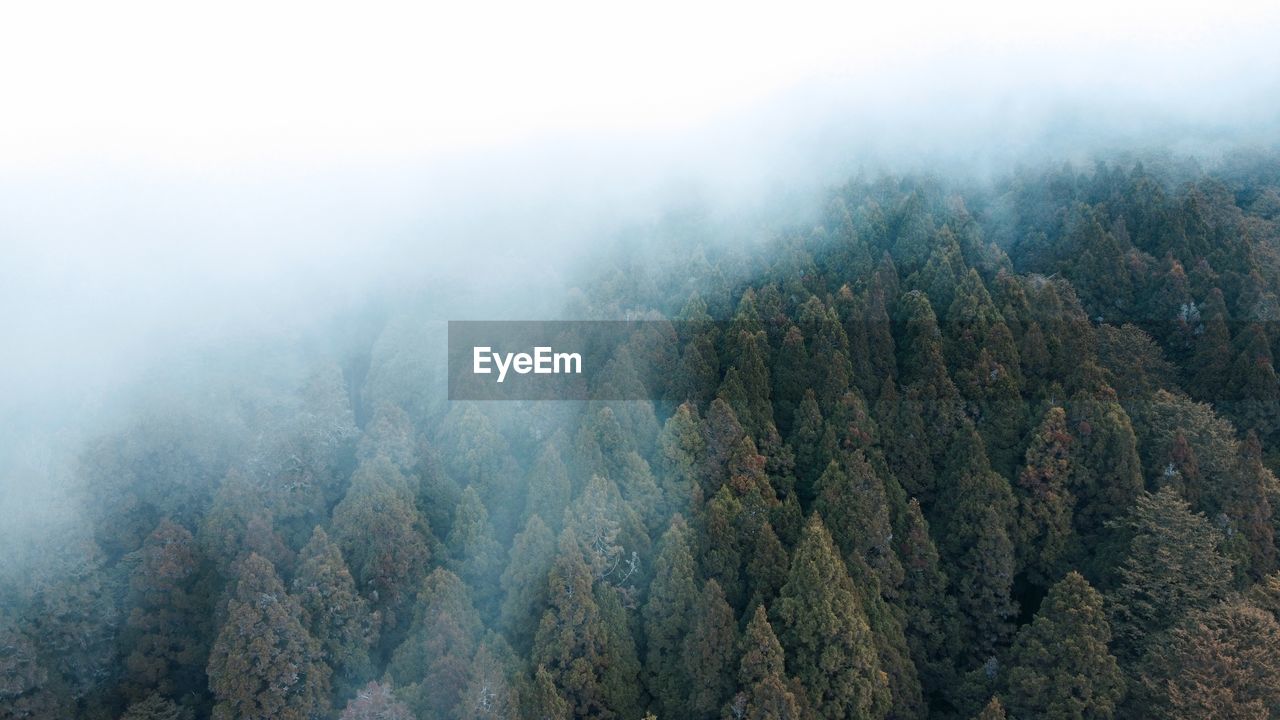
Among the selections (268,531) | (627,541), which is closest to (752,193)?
(627,541)

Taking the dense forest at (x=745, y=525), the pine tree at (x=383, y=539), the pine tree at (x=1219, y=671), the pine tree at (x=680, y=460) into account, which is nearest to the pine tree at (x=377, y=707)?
the dense forest at (x=745, y=525)

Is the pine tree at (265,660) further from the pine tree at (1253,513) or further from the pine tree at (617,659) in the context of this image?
the pine tree at (1253,513)

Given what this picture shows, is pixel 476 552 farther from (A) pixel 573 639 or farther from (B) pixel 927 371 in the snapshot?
(B) pixel 927 371

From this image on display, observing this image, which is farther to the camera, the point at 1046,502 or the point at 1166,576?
the point at 1046,502

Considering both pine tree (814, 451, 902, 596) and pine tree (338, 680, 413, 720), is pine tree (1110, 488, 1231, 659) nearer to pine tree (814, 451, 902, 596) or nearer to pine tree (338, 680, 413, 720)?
pine tree (814, 451, 902, 596)

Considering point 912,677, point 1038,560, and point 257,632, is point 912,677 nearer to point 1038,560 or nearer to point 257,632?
point 1038,560

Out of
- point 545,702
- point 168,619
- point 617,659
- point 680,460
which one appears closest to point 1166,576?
point 680,460

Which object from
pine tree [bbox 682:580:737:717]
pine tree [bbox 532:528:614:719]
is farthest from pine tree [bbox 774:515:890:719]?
pine tree [bbox 532:528:614:719]
